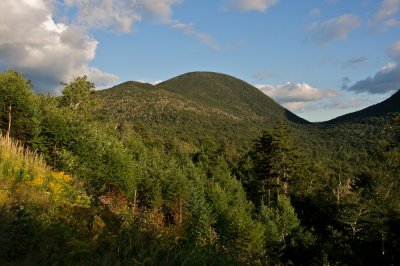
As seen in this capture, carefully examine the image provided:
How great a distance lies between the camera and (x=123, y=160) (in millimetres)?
37031

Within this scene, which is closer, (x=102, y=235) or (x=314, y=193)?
(x=102, y=235)

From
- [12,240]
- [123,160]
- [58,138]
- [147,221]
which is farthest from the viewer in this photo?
[123,160]

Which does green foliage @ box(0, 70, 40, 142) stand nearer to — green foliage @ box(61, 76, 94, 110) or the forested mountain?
the forested mountain

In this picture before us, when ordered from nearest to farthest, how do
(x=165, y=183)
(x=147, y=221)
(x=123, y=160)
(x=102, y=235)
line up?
(x=102, y=235), (x=147, y=221), (x=123, y=160), (x=165, y=183)

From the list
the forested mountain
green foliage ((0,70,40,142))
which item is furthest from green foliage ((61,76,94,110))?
green foliage ((0,70,40,142))

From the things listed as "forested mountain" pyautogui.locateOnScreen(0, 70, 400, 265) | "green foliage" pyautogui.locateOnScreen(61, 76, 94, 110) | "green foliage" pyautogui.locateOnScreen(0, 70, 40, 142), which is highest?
"green foliage" pyautogui.locateOnScreen(61, 76, 94, 110)

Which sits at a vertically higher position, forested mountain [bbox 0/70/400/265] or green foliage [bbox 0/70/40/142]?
green foliage [bbox 0/70/40/142]

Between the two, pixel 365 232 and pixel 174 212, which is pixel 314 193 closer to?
pixel 365 232

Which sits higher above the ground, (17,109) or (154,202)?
(17,109)

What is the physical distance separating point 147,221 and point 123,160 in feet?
101

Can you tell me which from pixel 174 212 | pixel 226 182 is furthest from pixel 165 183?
pixel 226 182

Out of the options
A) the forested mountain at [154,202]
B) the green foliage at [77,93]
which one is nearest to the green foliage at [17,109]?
the forested mountain at [154,202]

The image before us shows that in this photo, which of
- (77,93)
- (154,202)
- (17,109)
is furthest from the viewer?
(77,93)

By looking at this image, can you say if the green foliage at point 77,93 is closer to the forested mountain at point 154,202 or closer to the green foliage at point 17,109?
the forested mountain at point 154,202
